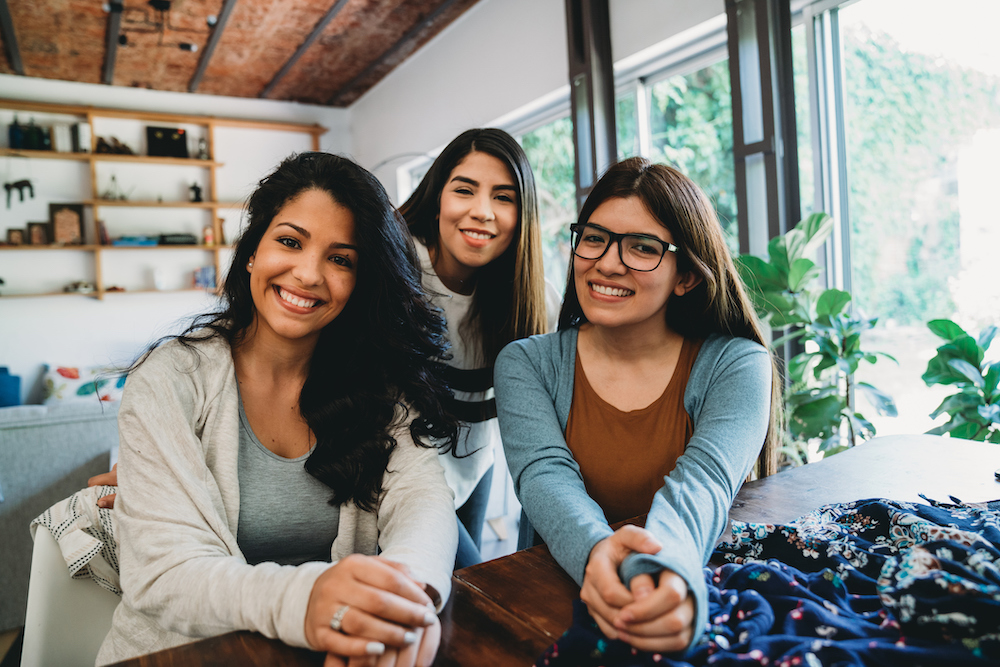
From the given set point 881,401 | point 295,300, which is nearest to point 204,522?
point 295,300

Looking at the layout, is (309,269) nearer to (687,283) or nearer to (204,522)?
(204,522)

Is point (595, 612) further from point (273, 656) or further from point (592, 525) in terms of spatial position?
point (273, 656)

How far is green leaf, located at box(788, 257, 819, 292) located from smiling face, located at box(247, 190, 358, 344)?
1521mm

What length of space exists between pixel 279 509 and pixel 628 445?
0.69 meters

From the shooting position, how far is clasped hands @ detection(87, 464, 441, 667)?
75cm

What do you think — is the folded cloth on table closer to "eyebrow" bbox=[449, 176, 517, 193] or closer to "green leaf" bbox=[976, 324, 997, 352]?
"eyebrow" bbox=[449, 176, 517, 193]

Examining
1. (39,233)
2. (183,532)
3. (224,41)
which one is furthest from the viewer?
(39,233)

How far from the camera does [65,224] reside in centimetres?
575

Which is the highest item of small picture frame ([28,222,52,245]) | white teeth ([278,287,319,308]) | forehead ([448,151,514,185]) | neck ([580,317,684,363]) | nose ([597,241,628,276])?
small picture frame ([28,222,52,245])

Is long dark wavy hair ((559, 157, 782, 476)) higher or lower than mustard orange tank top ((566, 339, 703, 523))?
higher

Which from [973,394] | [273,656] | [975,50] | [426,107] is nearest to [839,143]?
[975,50]

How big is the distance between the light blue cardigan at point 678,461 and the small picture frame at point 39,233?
19.6ft

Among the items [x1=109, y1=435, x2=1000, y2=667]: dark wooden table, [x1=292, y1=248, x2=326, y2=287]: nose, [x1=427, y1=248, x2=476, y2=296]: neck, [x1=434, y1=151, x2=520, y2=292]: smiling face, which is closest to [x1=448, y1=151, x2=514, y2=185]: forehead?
[x1=434, y1=151, x2=520, y2=292]: smiling face

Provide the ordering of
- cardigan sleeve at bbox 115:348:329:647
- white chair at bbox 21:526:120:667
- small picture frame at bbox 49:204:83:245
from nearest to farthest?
1. cardigan sleeve at bbox 115:348:329:647
2. white chair at bbox 21:526:120:667
3. small picture frame at bbox 49:204:83:245
